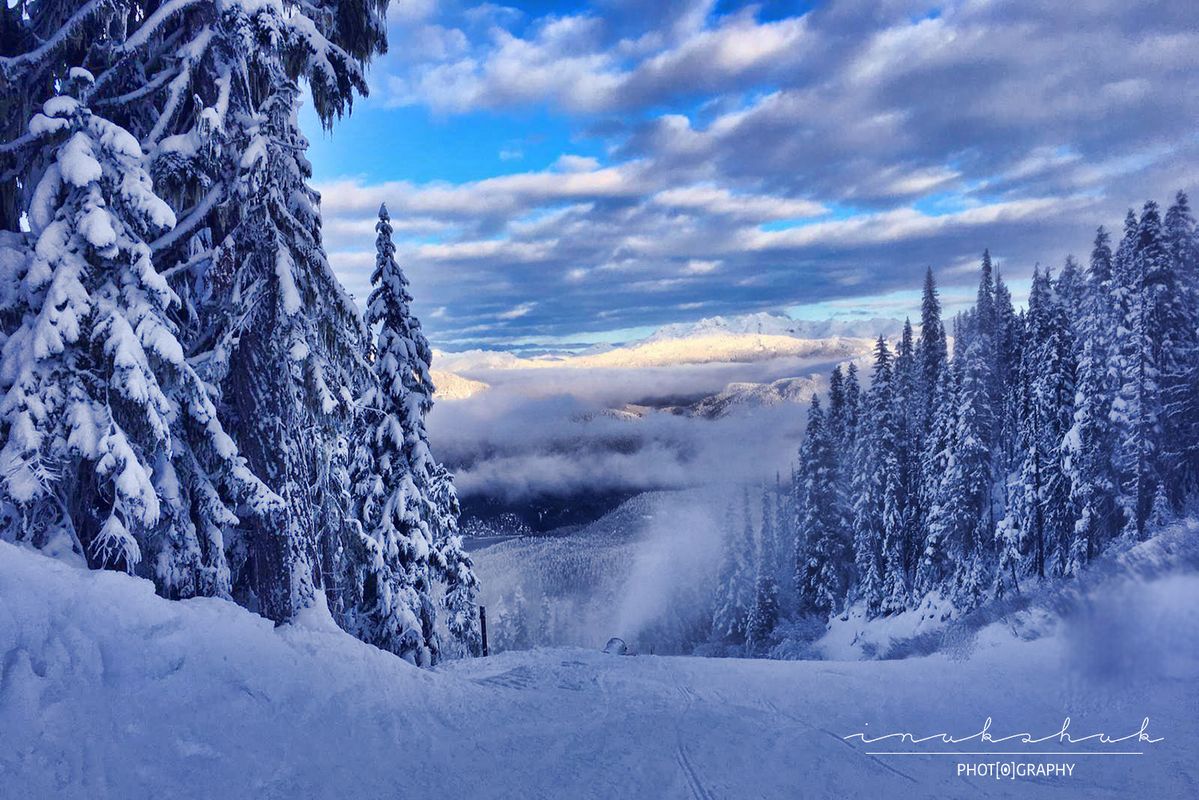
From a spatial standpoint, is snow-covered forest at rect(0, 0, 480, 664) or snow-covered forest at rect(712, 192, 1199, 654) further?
snow-covered forest at rect(712, 192, 1199, 654)

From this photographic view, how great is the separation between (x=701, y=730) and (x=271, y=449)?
26.0 ft

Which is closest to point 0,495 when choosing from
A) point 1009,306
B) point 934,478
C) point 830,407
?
point 934,478

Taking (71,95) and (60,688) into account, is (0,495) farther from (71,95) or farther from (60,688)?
(71,95)

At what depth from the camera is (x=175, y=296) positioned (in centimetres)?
859

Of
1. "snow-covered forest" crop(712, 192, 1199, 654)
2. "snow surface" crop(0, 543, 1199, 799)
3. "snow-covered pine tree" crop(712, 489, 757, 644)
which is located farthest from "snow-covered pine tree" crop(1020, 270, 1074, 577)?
"snow-covered pine tree" crop(712, 489, 757, 644)

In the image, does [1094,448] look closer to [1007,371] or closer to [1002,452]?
[1002,452]

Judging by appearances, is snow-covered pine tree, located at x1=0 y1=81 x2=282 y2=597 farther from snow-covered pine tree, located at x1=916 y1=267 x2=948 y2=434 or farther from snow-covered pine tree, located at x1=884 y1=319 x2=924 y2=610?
snow-covered pine tree, located at x1=916 y1=267 x2=948 y2=434

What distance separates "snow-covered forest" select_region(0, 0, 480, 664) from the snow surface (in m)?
1.42

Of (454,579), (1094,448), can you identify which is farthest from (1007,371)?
(454,579)

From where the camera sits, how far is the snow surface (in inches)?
226

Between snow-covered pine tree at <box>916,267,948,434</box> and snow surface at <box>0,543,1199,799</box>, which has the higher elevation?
snow-covered pine tree at <box>916,267,948,434</box>

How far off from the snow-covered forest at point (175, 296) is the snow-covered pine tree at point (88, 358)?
27 millimetres

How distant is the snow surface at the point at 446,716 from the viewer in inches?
226

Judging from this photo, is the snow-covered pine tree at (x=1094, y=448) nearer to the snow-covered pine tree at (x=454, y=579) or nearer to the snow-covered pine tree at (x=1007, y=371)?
the snow-covered pine tree at (x=1007, y=371)
